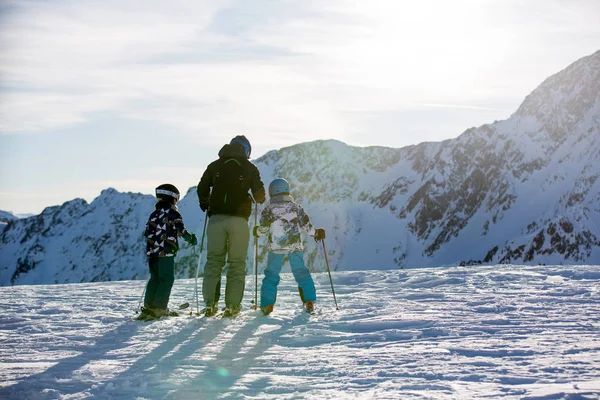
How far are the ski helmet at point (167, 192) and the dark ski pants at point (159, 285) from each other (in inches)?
36.3

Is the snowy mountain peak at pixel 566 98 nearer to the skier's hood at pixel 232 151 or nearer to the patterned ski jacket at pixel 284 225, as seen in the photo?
the patterned ski jacket at pixel 284 225

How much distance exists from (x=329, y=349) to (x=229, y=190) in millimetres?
3376

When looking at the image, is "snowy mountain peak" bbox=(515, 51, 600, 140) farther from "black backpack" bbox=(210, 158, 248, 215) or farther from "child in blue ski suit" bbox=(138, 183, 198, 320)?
"child in blue ski suit" bbox=(138, 183, 198, 320)

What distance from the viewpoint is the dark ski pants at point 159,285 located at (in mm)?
8289

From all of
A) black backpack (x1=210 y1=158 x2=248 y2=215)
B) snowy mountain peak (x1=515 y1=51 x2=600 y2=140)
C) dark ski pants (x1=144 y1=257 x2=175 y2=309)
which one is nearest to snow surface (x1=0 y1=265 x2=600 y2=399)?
dark ski pants (x1=144 y1=257 x2=175 y2=309)

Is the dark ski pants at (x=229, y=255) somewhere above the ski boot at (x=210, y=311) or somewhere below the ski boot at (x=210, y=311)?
above

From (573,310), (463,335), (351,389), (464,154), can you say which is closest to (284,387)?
(351,389)

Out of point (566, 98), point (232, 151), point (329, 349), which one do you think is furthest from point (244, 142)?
point (566, 98)

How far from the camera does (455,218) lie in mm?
181375

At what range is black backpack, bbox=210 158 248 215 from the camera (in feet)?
27.3

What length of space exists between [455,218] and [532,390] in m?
184

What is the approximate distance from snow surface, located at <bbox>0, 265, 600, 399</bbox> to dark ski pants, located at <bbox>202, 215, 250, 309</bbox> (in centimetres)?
44

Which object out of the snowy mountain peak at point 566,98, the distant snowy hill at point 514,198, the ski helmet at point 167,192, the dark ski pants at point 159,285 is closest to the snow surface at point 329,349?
the dark ski pants at point 159,285

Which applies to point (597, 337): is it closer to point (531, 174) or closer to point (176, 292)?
point (176, 292)
